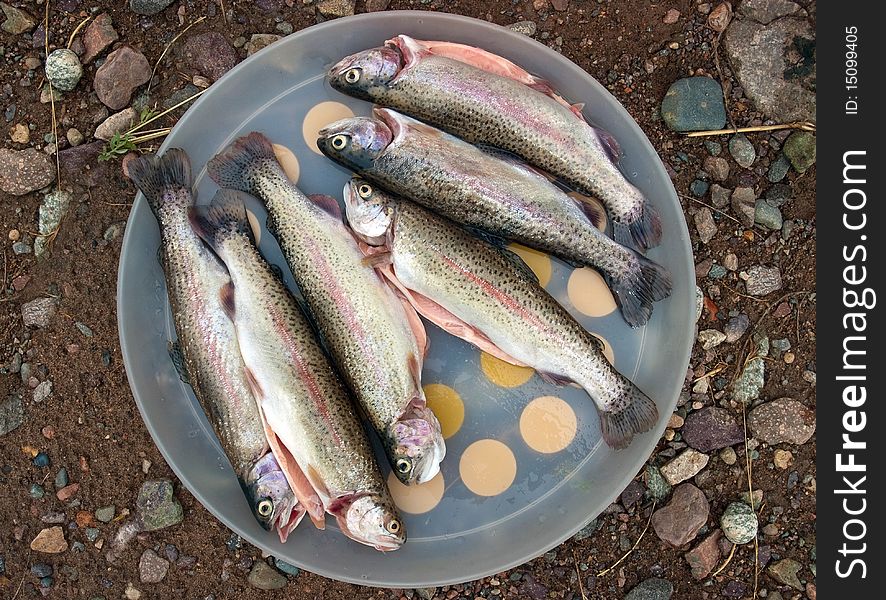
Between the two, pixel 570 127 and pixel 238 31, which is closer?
pixel 570 127

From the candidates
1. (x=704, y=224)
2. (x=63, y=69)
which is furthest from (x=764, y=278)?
(x=63, y=69)

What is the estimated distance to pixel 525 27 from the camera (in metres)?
3.10

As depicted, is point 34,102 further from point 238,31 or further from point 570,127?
point 570,127

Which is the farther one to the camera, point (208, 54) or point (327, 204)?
point (208, 54)

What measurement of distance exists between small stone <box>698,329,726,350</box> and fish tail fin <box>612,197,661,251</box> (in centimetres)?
59

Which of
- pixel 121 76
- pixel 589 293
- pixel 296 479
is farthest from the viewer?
pixel 121 76

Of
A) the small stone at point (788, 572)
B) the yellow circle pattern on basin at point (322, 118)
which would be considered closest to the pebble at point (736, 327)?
the small stone at point (788, 572)

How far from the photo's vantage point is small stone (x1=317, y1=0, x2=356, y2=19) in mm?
3125

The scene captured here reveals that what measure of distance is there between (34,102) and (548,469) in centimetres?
291

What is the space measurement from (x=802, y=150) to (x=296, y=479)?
106 inches

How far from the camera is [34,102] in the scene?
3.13 metres

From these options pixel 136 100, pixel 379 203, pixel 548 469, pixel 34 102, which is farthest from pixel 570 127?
pixel 34 102

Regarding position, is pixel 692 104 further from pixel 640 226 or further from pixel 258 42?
pixel 258 42

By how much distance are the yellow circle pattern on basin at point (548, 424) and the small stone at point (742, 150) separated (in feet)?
4.65
